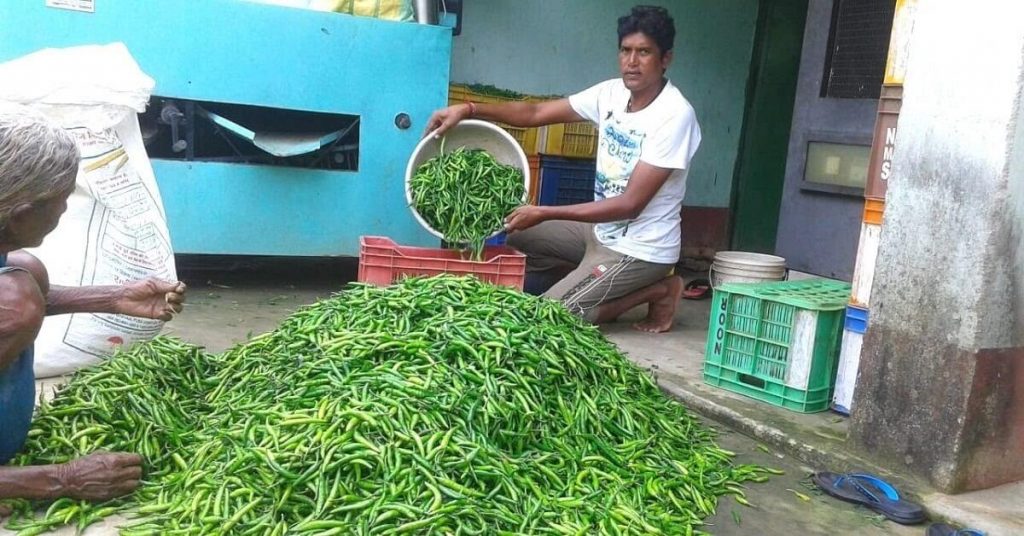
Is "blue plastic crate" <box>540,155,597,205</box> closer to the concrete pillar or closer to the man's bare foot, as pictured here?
the man's bare foot

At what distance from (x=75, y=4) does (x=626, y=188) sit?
10.3 feet

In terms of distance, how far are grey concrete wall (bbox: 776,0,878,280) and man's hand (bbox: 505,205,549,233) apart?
8.50ft

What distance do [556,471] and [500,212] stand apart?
6.91ft

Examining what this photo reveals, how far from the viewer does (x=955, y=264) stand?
3.20 metres

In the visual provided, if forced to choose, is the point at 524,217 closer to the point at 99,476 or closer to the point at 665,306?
the point at 665,306

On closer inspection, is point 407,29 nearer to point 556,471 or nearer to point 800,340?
point 800,340

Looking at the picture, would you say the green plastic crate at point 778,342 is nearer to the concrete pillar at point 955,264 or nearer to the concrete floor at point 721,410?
the concrete floor at point 721,410

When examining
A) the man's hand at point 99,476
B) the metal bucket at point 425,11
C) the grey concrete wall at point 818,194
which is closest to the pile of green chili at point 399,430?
the man's hand at point 99,476

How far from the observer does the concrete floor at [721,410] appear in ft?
10.1

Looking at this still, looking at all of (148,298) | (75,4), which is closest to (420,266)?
(148,298)

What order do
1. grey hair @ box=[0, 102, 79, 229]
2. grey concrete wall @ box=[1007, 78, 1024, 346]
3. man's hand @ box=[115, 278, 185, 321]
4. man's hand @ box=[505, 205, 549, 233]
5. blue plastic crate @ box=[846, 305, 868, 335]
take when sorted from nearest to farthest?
grey hair @ box=[0, 102, 79, 229]
man's hand @ box=[115, 278, 185, 321]
grey concrete wall @ box=[1007, 78, 1024, 346]
blue plastic crate @ box=[846, 305, 868, 335]
man's hand @ box=[505, 205, 549, 233]

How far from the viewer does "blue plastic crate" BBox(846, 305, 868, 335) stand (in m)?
3.85

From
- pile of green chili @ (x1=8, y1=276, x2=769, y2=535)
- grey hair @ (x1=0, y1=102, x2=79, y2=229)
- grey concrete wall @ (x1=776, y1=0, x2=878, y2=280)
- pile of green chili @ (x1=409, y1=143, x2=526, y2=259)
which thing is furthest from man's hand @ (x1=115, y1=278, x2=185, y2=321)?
grey concrete wall @ (x1=776, y1=0, x2=878, y2=280)

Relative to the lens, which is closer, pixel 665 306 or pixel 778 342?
pixel 778 342
